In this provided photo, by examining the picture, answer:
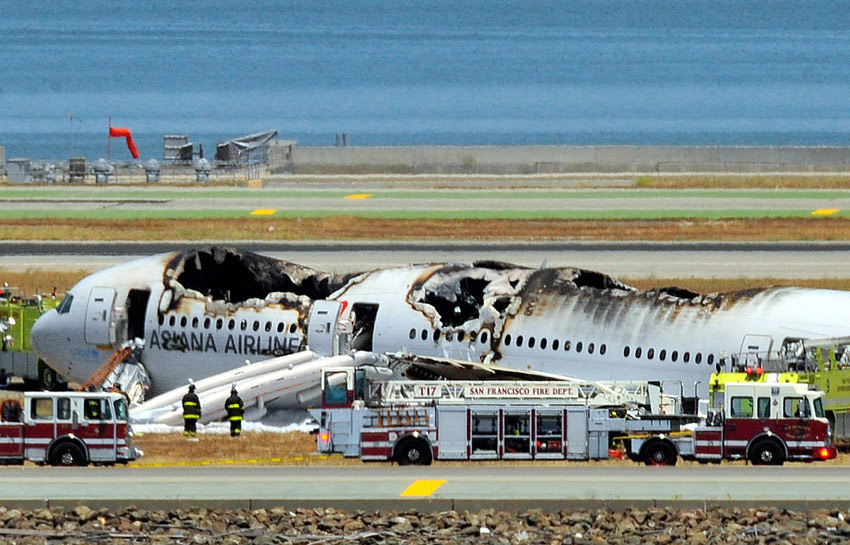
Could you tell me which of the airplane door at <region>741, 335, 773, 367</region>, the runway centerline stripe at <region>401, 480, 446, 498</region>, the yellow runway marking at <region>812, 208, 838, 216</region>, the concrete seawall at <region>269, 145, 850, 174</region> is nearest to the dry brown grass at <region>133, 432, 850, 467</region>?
the airplane door at <region>741, 335, 773, 367</region>

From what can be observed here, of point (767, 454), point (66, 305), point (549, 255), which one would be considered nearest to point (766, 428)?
point (767, 454)

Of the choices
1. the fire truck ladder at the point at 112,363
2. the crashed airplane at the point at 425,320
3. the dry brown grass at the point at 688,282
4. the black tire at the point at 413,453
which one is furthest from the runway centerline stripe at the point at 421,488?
the dry brown grass at the point at 688,282

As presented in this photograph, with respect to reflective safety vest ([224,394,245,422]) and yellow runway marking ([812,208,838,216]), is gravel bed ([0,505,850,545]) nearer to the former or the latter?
reflective safety vest ([224,394,245,422])

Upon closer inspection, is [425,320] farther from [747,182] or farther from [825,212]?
[747,182]

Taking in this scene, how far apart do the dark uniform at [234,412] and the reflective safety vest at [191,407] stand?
89cm

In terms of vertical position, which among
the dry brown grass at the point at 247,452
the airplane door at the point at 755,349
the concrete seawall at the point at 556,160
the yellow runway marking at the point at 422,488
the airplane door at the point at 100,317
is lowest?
the yellow runway marking at the point at 422,488

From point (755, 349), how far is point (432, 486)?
13.3 m

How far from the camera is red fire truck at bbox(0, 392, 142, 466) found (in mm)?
38594

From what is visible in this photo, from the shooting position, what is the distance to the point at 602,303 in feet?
156

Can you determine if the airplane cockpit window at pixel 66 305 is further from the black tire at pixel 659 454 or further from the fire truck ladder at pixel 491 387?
the black tire at pixel 659 454

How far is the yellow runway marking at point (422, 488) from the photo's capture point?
34.0 metres

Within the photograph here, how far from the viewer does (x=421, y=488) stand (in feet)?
114

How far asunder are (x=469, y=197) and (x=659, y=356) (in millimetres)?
65368

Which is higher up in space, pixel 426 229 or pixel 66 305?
pixel 426 229
